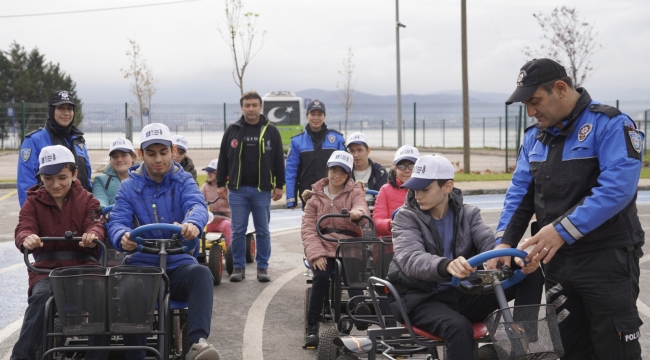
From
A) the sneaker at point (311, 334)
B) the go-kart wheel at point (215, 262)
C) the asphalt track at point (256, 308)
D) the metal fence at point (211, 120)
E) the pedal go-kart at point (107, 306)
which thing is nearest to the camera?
the pedal go-kart at point (107, 306)

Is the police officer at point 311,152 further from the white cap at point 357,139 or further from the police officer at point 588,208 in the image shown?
the police officer at point 588,208

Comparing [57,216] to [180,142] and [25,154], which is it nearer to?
[25,154]

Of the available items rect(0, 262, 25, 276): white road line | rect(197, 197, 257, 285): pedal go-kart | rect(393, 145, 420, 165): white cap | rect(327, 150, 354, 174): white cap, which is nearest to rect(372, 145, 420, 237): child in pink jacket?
rect(393, 145, 420, 165): white cap

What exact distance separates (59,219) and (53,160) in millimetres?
456

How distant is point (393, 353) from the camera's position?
15.6 feet

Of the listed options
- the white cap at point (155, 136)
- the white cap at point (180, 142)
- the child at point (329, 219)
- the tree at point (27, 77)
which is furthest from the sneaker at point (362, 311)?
the tree at point (27, 77)

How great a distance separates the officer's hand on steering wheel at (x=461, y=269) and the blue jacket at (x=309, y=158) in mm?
5498

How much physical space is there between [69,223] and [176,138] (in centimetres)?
392

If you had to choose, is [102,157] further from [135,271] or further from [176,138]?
[135,271]

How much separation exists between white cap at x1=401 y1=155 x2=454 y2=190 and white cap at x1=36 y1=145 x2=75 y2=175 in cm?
278

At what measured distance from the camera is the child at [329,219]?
22.2 feet

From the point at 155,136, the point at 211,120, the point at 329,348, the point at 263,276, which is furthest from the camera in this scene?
the point at 211,120

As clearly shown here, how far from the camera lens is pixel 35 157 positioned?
7.36 metres

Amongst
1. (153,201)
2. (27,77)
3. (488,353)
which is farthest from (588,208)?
(27,77)
